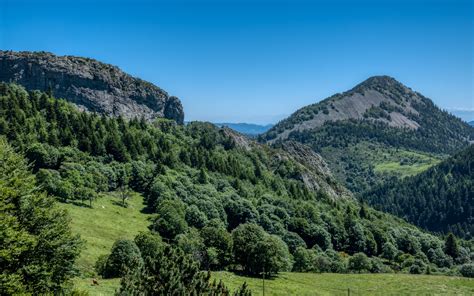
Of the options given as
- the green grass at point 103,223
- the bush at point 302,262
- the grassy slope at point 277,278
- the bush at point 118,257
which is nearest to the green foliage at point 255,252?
the grassy slope at point 277,278

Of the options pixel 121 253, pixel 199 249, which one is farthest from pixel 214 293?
pixel 199 249

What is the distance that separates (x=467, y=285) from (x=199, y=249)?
54.0 meters

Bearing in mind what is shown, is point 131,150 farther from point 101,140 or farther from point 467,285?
point 467,285

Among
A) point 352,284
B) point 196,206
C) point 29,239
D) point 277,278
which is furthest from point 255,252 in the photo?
point 29,239

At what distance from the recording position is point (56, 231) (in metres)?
35.8

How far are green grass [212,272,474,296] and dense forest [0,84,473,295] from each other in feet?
16.7

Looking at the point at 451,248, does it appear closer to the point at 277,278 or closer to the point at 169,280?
the point at 277,278

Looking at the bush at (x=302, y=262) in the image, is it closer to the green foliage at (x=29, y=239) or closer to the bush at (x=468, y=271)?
the bush at (x=468, y=271)

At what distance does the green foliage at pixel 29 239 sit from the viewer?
29750 mm

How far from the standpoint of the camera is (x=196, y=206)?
11731 centimetres

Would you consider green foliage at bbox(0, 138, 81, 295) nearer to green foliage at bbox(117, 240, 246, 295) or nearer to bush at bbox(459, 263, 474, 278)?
green foliage at bbox(117, 240, 246, 295)

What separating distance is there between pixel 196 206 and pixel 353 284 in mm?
49066

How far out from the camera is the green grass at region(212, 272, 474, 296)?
69312 mm

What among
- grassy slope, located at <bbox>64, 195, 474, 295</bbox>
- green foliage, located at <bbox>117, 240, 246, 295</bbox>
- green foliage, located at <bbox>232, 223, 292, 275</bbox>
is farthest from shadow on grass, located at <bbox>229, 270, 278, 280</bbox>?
green foliage, located at <bbox>117, 240, 246, 295</bbox>
